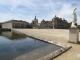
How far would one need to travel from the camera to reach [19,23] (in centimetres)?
6378

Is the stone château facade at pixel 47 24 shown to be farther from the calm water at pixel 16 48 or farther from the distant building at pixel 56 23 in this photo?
the calm water at pixel 16 48

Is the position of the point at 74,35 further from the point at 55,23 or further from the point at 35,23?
the point at 35,23

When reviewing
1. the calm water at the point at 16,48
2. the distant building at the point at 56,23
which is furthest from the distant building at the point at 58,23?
the calm water at the point at 16,48

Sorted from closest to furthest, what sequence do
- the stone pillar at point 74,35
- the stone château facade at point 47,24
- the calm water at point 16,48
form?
1. the calm water at point 16,48
2. the stone pillar at point 74,35
3. the stone château facade at point 47,24

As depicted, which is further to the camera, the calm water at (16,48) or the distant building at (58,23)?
the distant building at (58,23)

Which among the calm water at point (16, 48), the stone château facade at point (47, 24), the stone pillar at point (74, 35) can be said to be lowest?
the calm water at point (16, 48)

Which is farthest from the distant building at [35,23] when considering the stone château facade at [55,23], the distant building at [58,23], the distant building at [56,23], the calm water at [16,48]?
the calm water at [16,48]

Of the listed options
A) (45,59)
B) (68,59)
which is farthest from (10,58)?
(68,59)

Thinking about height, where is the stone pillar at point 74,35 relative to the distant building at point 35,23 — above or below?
below

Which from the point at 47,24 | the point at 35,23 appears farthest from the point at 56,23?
the point at 35,23

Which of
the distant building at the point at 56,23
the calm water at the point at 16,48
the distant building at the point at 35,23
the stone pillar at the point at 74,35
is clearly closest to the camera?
the calm water at the point at 16,48

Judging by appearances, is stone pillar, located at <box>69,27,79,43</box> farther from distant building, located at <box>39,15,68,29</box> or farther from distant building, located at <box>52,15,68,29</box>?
distant building, located at <box>52,15,68,29</box>

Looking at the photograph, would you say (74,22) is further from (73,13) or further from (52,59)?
(52,59)

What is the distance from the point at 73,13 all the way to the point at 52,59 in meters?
6.11
